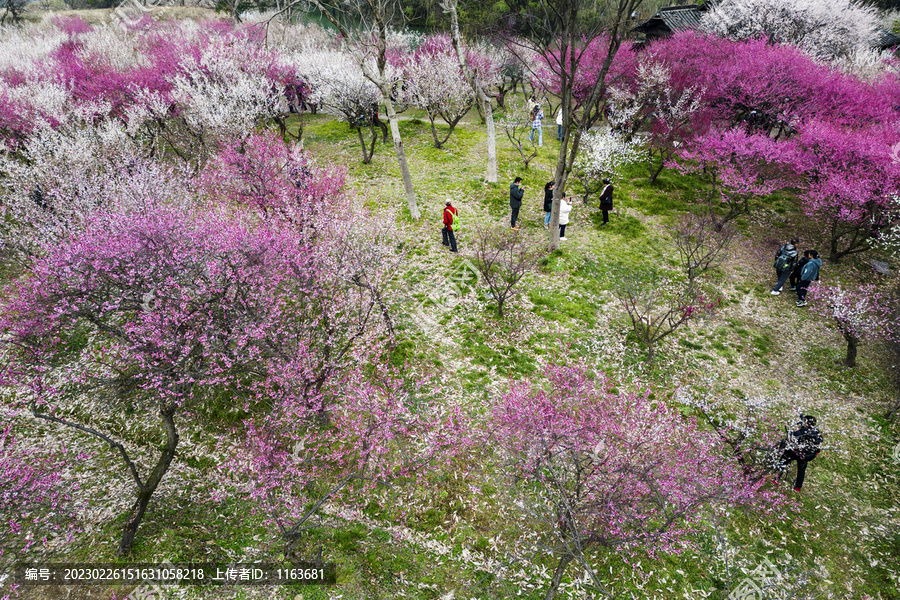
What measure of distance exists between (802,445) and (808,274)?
311 inches


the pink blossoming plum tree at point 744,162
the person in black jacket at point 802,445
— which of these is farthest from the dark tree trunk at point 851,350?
the pink blossoming plum tree at point 744,162

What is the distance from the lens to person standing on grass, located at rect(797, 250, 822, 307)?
1346 cm

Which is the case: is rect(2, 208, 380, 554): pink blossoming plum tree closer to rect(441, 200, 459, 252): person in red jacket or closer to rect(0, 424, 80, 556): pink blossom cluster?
rect(0, 424, 80, 556): pink blossom cluster

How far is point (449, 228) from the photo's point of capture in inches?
607

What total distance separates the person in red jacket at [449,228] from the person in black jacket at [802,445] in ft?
37.9

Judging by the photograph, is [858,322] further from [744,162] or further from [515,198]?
[515,198]

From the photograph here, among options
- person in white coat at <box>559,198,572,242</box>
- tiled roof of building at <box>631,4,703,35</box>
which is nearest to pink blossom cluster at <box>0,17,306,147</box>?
person in white coat at <box>559,198,572,242</box>

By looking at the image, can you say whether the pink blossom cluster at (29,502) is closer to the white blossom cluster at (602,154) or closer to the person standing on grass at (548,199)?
the person standing on grass at (548,199)

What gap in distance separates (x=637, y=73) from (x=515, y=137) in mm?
8758

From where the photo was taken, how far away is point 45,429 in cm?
1087

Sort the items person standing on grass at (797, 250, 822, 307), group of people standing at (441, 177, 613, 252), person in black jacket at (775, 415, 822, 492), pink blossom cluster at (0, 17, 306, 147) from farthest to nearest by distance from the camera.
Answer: pink blossom cluster at (0, 17, 306, 147), group of people standing at (441, 177, 613, 252), person standing on grass at (797, 250, 822, 307), person in black jacket at (775, 415, 822, 492)

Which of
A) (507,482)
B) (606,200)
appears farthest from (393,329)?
(606,200)

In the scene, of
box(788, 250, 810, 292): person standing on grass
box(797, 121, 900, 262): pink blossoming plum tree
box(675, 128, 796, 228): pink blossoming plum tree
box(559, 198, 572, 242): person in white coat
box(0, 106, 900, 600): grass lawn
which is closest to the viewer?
box(0, 106, 900, 600): grass lawn

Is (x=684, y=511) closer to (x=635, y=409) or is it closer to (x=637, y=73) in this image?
(x=635, y=409)
